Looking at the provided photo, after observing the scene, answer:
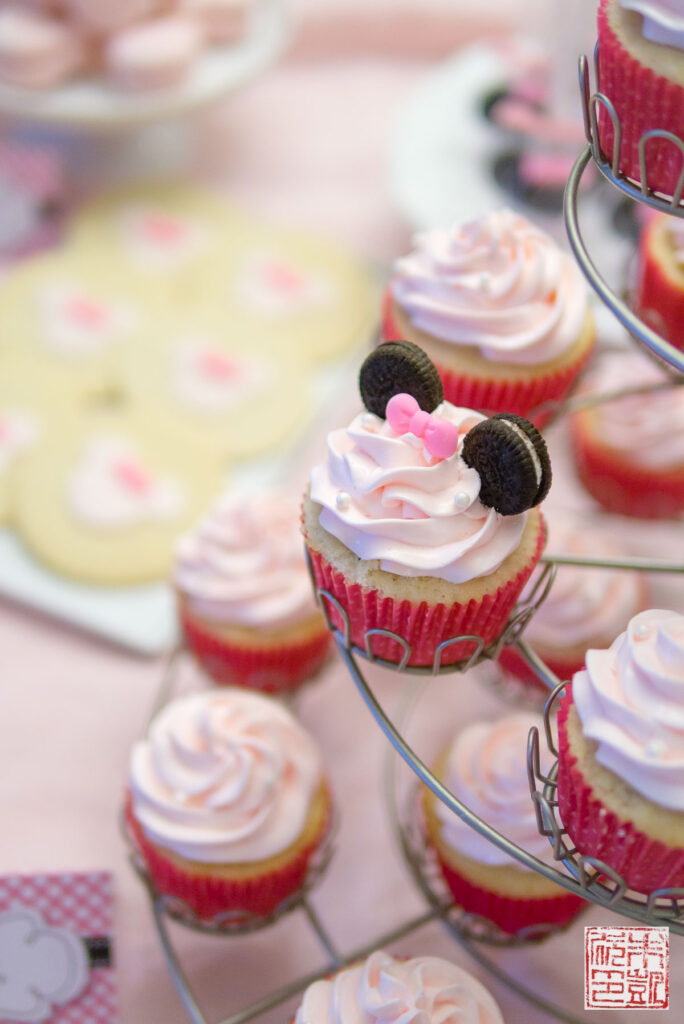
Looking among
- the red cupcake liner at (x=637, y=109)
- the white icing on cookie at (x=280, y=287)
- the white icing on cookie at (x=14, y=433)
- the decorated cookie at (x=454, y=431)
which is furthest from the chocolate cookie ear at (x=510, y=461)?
the white icing on cookie at (x=280, y=287)

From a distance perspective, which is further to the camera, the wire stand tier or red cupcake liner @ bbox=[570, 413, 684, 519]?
red cupcake liner @ bbox=[570, 413, 684, 519]

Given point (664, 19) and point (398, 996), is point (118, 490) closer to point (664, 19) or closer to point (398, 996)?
point (398, 996)

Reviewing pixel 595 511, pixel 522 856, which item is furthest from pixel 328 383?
pixel 522 856

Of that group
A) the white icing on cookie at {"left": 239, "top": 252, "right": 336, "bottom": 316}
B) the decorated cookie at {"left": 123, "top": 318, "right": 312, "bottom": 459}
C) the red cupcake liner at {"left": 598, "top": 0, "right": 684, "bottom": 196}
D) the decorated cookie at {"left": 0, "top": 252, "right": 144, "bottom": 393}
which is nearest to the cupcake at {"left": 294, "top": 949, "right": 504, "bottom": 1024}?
the red cupcake liner at {"left": 598, "top": 0, "right": 684, "bottom": 196}

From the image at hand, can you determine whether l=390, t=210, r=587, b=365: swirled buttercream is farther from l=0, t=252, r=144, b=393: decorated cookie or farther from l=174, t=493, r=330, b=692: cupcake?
l=0, t=252, r=144, b=393: decorated cookie

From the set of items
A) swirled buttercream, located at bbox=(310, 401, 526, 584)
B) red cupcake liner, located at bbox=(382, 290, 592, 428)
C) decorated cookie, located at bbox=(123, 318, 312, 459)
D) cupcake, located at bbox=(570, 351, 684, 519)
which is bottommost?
decorated cookie, located at bbox=(123, 318, 312, 459)

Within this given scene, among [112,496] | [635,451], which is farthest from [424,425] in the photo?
[112,496]

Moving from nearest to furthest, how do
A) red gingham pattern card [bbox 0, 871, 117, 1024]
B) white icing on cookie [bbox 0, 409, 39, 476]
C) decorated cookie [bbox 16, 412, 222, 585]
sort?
red gingham pattern card [bbox 0, 871, 117, 1024] → decorated cookie [bbox 16, 412, 222, 585] → white icing on cookie [bbox 0, 409, 39, 476]
